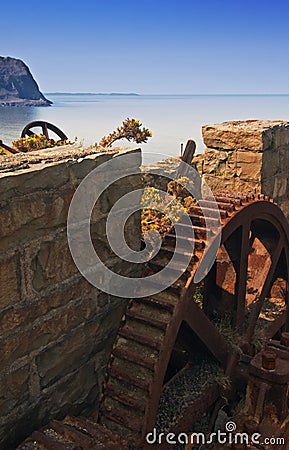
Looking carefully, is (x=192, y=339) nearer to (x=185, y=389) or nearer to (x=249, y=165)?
(x=185, y=389)

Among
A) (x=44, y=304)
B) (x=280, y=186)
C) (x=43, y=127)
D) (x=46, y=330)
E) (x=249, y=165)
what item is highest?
(x=43, y=127)

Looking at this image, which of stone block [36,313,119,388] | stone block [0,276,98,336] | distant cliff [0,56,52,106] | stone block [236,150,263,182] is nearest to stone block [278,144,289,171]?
stone block [236,150,263,182]

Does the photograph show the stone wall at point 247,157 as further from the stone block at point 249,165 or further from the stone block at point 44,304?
the stone block at point 44,304

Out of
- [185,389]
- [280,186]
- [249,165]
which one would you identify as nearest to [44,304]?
[185,389]

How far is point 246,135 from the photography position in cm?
504

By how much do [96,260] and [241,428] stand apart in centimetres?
123

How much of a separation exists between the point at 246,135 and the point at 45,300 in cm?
345

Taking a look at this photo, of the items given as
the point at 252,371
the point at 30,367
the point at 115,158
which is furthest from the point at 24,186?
the point at 252,371

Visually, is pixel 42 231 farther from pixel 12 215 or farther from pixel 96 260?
pixel 96 260

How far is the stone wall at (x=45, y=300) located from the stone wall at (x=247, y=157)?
2.67 metres

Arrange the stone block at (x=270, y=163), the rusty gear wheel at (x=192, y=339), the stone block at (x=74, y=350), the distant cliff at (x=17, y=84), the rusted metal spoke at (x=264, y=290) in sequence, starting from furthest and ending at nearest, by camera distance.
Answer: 1. the distant cliff at (x=17, y=84)
2. the stone block at (x=270, y=163)
3. the rusted metal spoke at (x=264, y=290)
4. the rusty gear wheel at (x=192, y=339)
5. the stone block at (x=74, y=350)

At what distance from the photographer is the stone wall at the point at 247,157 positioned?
5043 mm

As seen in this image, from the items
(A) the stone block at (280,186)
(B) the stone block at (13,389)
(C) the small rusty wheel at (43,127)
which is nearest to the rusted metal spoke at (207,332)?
(B) the stone block at (13,389)

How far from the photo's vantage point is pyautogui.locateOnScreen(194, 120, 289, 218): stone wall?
5043 millimetres
